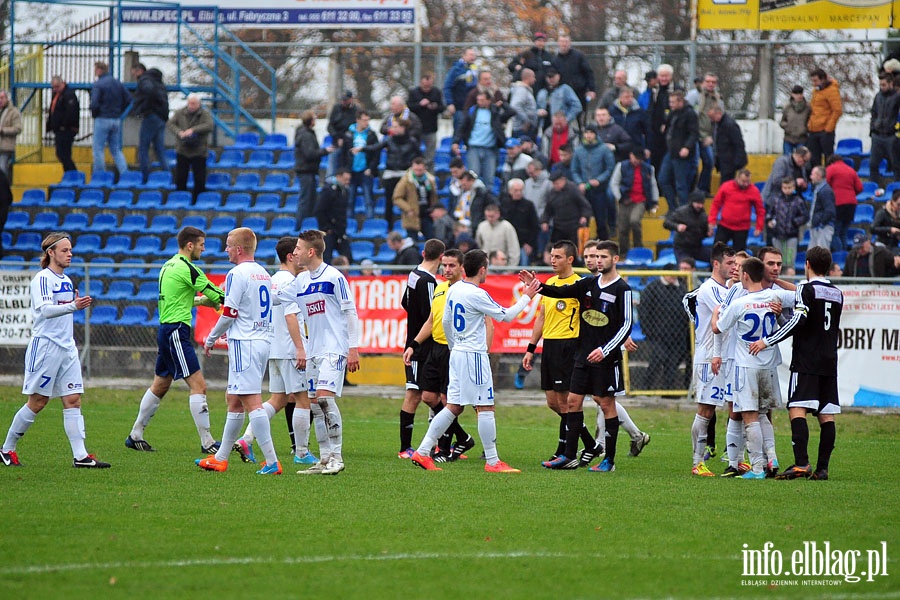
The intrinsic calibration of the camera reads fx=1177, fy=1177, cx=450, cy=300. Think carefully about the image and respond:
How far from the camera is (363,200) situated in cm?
2500

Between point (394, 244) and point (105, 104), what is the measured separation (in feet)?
28.4

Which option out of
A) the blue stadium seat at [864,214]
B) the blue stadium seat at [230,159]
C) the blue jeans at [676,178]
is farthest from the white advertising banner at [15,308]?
the blue stadium seat at [864,214]

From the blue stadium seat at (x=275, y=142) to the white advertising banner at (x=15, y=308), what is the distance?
835cm

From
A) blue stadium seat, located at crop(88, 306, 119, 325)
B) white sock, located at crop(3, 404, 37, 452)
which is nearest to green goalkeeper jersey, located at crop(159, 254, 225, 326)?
white sock, located at crop(3, 404, 37, 452)

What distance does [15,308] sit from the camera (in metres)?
20.2

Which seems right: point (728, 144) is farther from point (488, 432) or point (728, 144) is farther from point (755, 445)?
point (488, 432)

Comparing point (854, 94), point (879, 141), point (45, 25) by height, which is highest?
point (45, 25)

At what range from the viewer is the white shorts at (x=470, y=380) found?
1105 cm

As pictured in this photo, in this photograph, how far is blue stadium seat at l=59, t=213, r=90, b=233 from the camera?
1001 inches

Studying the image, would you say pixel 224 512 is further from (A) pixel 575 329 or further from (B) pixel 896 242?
(B) pixel 896 242

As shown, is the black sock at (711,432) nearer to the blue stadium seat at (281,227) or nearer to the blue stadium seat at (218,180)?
the blue stadium seat at (281,227)

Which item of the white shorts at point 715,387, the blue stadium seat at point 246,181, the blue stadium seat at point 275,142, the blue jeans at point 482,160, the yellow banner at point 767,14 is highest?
the yellow banner at point 767,14

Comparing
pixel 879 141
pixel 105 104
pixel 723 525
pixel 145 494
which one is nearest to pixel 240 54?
pixel 105 104

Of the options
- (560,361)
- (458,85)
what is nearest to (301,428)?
(560,361)
